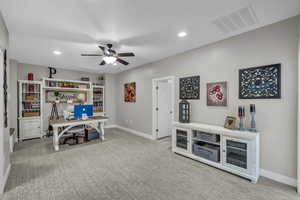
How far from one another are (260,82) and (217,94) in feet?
2.58

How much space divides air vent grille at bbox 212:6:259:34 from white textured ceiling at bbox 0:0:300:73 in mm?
79

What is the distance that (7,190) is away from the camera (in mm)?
2090

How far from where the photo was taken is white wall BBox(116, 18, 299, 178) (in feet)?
7.20

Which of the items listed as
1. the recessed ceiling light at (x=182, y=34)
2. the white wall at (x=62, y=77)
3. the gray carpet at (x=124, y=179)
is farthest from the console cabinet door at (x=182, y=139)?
the white wall at (x=62, y=77)

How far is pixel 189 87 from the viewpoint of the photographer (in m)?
3.63

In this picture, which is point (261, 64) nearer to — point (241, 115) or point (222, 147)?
point (241, 115)

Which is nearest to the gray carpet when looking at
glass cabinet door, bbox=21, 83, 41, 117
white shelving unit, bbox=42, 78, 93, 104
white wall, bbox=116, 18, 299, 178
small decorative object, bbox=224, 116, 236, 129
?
white wall, bbox=116, 18, 299, 178

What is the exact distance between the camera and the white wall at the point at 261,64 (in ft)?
7.20

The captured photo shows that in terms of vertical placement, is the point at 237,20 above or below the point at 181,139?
above

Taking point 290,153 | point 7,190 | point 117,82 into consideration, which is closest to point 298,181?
point 290,153

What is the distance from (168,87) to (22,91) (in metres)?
4.90

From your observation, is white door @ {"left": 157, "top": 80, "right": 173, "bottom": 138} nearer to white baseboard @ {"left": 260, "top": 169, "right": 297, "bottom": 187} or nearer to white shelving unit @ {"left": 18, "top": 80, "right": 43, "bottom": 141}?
white baseboard @ {"left": 260, "top": 169, "right": 297, "bottom": 187}

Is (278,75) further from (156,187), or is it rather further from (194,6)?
(156,187)

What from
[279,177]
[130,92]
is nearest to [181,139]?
[279,177]
